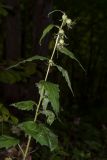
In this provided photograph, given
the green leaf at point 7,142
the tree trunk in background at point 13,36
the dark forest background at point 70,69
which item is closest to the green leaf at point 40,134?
the green leaf at point 7,142

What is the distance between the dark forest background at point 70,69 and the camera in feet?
17.8

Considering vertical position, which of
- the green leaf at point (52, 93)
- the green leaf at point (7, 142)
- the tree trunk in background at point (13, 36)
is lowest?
the green leaf at point (7, 142)

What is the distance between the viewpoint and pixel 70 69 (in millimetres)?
18703

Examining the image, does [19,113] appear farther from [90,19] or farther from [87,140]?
[90,19]

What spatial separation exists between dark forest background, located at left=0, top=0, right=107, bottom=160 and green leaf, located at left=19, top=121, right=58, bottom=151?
164 centimetres

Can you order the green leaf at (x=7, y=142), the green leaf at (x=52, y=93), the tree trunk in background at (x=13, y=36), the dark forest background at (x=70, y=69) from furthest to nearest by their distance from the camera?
the tree trunk in background at (x=13, y=36) → the dark forest background at (x=70, y=69) → the green leaf at (x=7, y=142) → the green leaf at (x=52, y=93)

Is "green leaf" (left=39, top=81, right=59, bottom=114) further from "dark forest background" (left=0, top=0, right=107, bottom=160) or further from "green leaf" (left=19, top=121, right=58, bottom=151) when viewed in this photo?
"dark forest background" (left=0, top=0, right=107, bottom=160)

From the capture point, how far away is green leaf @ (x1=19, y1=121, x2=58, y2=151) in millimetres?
2299

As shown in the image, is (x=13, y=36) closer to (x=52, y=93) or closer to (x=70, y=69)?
(x=52, y=93)

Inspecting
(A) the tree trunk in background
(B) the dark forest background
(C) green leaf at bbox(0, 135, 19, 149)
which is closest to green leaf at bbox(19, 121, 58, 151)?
(C) green leaf at bbox(0, 135, 19, 149)

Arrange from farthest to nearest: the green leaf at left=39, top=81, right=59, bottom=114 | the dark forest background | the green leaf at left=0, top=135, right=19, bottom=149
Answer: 1. the dark forest background
2. the green leaf at left=0, top=135, right=19, bottom=149
3. the green leaf at left=39, top=81, right=59, bottom=114

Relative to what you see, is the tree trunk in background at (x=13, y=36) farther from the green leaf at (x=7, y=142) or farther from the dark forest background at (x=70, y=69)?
the green leaf at (x=7, y=142)

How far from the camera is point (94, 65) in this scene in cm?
2022

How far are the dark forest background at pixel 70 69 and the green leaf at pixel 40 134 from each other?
5.37 feet
